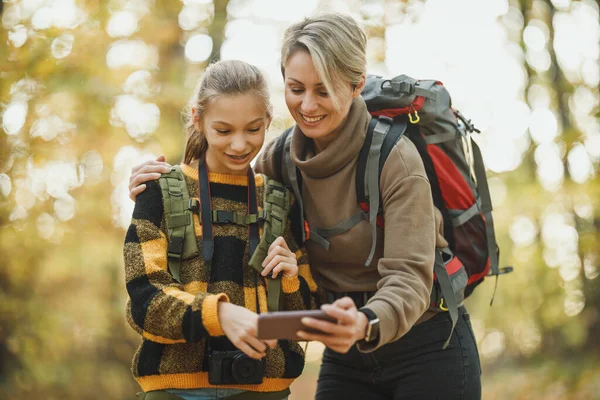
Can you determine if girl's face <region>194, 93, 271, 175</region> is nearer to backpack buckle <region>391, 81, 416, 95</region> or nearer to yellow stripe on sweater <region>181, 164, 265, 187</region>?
yellow stripe on sweater <region>181, 164, 265, 187</region>

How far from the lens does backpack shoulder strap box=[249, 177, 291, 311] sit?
8.46ft

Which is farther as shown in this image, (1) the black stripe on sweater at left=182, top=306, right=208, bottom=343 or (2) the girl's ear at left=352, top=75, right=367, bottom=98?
(2) the girl's ear at left=352, top=75, right=367, bottom=98

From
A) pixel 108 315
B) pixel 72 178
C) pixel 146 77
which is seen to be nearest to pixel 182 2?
pixel 146 77

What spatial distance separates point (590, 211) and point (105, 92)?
21.7 ft

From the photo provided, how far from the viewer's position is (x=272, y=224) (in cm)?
268

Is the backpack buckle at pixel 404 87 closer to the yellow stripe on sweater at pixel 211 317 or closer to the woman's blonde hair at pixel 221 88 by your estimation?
the woman's blonde hair at pixel 221 88

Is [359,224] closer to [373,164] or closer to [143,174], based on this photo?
[373,164]

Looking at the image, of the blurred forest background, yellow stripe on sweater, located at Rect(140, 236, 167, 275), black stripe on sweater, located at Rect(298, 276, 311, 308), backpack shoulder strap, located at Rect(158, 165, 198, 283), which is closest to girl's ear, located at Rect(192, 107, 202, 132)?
backpack shoulder strap, located at Rect(158, 165, 198, 283)

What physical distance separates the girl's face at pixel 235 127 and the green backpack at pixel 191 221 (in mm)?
202

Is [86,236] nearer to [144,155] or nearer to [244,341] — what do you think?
[144,155]

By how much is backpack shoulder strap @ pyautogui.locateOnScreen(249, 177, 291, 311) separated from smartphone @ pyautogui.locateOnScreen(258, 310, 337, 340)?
0.61 m

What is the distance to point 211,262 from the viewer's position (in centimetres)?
256

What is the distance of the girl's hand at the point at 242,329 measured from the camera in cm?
215

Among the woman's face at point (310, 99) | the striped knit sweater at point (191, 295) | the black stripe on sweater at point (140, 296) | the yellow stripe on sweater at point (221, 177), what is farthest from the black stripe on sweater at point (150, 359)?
the woman's face at point (310, 99)
